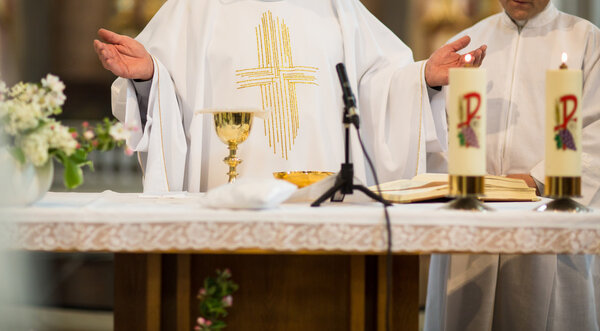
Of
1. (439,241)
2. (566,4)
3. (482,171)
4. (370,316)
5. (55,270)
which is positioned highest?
(566,4)

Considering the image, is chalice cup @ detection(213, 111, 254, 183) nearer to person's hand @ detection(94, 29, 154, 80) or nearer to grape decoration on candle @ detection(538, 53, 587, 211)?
person's hand @ detection(94, 29, 154, 80)

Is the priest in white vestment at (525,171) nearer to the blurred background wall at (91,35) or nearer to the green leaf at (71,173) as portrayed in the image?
the green leaf at (71,173)

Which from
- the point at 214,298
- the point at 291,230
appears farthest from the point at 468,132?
the point at 214,298

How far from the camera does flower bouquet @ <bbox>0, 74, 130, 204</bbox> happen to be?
182cm

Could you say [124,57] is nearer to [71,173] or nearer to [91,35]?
[71,173]

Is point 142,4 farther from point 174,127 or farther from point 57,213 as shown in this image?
point 57,213

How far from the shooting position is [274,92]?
3.24 m

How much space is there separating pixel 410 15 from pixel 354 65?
17.0ft

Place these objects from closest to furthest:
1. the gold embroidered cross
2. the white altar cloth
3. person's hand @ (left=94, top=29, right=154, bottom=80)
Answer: the white altar cloth < person's hand @ (left=94, top=29, right=154, bottom=80) < the gold embroidered cross

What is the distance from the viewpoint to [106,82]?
8758 millimetres

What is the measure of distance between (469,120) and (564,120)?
25 centimetres

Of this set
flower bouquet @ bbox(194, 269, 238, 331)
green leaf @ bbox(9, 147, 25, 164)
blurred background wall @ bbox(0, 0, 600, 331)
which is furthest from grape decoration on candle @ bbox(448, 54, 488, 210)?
blurred background wall @ bbox(0, 0, 600, 331)

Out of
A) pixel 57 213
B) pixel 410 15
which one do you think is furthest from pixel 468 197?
pixel 410 15

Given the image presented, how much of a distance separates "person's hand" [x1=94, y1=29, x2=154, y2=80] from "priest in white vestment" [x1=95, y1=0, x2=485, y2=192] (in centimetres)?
16
